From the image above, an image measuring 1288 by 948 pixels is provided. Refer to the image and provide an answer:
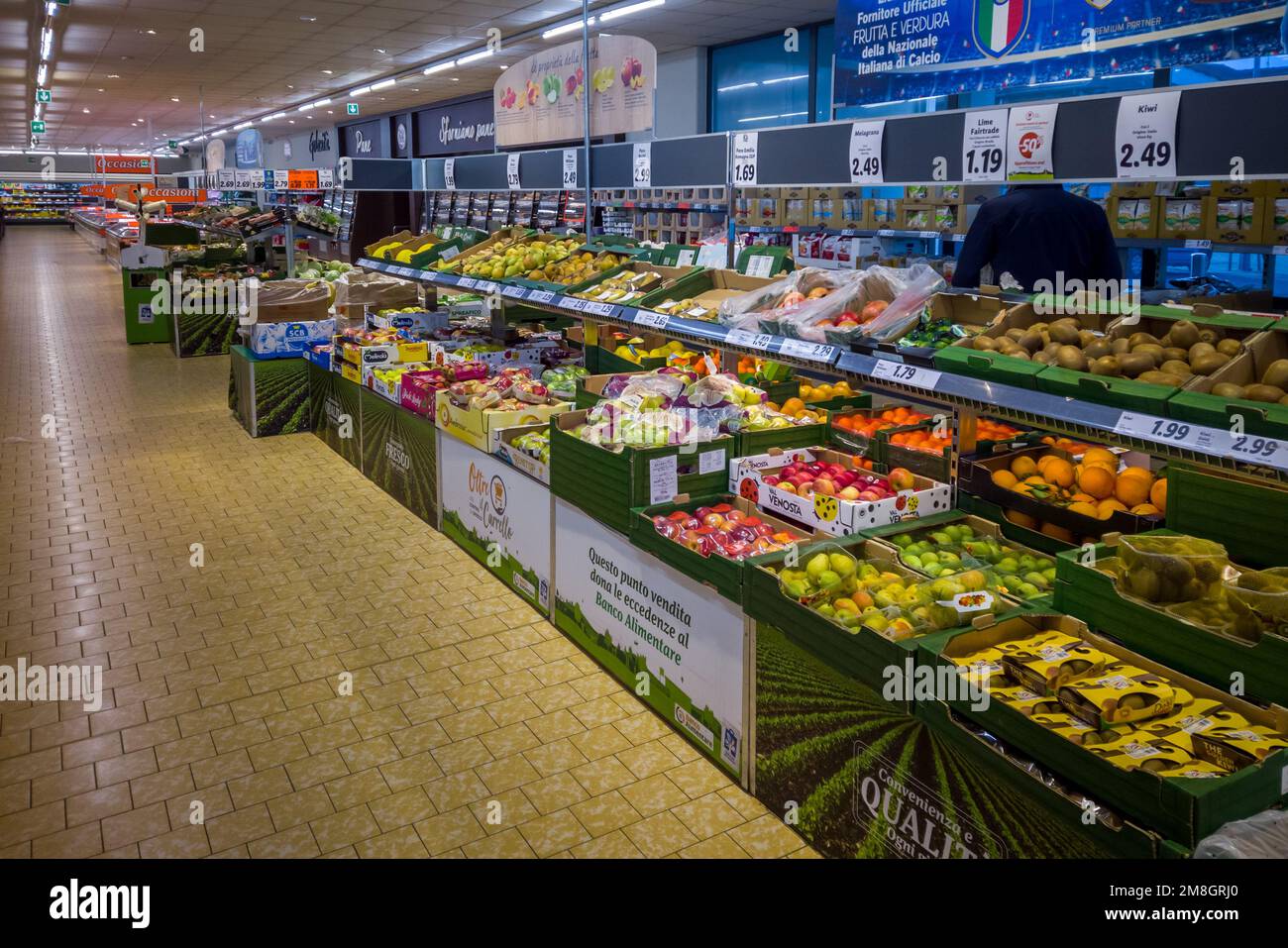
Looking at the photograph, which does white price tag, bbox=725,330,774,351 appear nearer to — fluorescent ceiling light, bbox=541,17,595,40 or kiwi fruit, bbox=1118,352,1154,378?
kiwi fruit, bbox=1118,352,1154,378

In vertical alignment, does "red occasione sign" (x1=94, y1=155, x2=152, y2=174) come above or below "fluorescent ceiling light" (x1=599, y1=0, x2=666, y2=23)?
above

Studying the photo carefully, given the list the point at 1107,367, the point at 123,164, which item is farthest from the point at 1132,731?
the point at 123,164

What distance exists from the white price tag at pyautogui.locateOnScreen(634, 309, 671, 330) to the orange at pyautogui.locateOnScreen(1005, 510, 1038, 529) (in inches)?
67.1

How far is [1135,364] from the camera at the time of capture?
97.8 inches

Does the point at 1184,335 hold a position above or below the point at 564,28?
below

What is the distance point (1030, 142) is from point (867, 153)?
0.76m

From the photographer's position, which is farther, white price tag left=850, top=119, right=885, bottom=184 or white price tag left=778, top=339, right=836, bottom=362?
white price tag left=850, top=119, right=885, bottom=184

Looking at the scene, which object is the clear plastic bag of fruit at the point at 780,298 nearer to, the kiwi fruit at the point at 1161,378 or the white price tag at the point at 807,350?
the white price tag at the point at 807,350

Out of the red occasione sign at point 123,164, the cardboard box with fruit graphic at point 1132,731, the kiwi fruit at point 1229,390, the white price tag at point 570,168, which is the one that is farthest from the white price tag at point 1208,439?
the red occasione sign at point 123,164

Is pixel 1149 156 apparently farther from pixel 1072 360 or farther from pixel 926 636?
pixel 926 636

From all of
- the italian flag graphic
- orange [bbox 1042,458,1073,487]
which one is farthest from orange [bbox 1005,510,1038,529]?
the italian flag graphic

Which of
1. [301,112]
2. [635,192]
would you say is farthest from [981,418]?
[301,112]

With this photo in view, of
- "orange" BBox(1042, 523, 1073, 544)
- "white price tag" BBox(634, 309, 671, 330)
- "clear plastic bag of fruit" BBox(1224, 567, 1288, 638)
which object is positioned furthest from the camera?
"white price tag" BBox(634, 309, 671, 330)

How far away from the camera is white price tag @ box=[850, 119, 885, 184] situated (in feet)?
13.0
